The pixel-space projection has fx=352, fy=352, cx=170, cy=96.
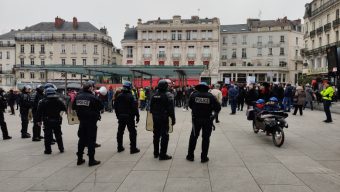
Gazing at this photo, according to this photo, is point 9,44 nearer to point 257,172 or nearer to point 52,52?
point 52,52

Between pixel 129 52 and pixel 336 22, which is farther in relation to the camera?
pixel 129 52

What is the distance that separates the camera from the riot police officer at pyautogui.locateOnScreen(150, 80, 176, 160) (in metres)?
7.42

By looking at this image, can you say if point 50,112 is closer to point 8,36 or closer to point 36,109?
point 36,109

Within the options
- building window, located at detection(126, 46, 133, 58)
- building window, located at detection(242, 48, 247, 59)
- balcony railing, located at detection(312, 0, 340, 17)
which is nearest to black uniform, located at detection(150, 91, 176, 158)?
balcony railing, located at detection(312, 0, 340, 17)

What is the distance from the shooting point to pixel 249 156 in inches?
302

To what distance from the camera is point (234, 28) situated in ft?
242

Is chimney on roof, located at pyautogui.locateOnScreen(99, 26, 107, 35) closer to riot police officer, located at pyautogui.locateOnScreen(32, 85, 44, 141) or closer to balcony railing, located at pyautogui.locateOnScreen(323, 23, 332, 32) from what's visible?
balcony railing, located at pyautogui.locateOnScreen(323, 23, 332, 32)

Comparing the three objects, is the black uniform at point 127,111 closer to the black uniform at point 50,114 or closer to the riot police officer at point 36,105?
the black uniform at point 50,114

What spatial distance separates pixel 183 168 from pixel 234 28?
7013cm

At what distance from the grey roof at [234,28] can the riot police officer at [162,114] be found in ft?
221

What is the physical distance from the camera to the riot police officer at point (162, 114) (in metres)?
7.42

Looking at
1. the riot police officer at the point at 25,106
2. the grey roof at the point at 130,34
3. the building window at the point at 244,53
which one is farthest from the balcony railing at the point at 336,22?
the riot police officer at the point at 25,106

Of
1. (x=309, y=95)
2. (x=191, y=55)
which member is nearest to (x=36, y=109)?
(x=309, y=95)

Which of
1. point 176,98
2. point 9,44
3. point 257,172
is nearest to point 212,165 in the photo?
point 257,172
